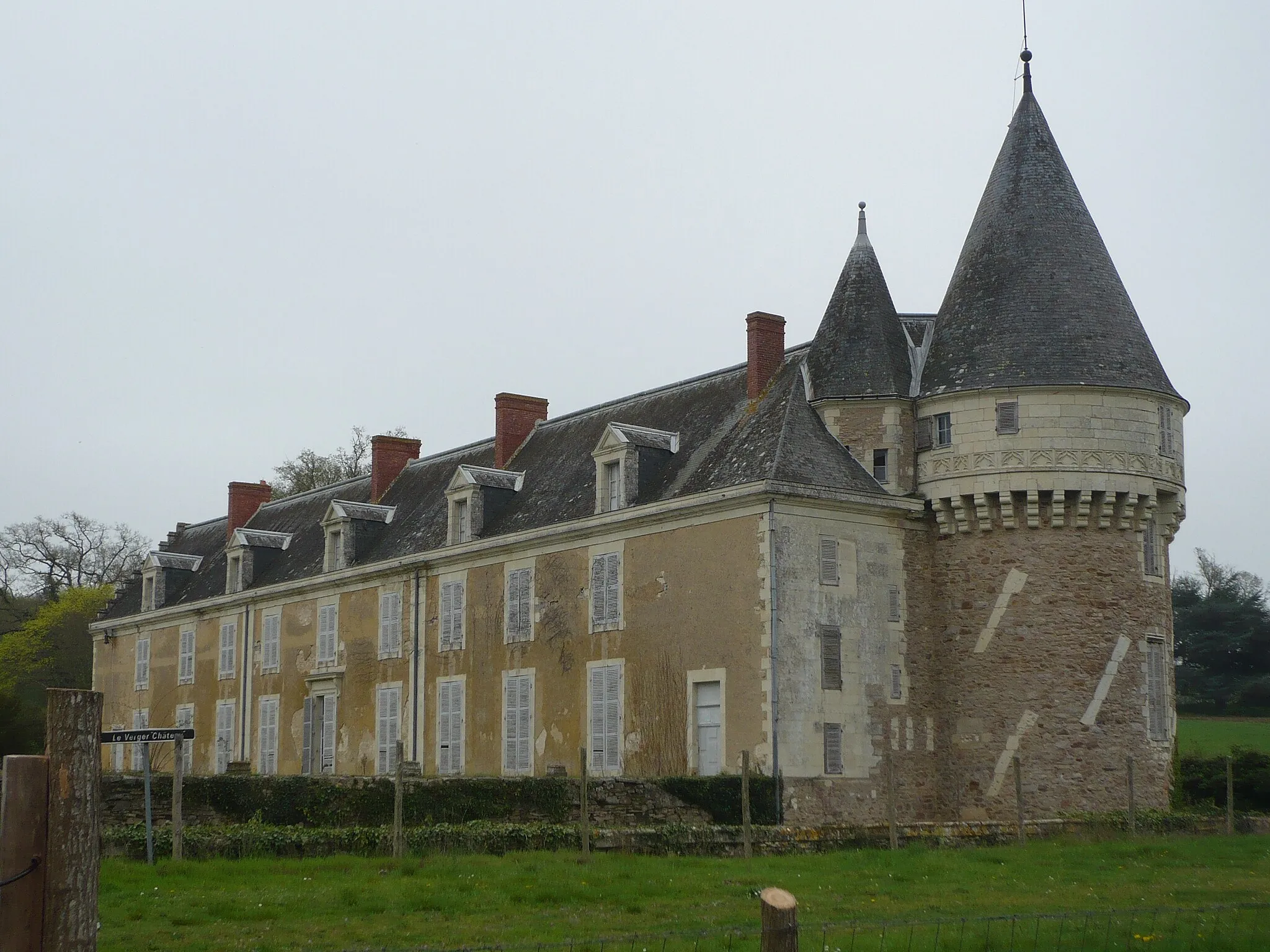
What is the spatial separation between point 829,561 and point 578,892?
13.0 metres

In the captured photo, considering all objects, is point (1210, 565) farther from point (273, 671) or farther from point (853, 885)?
point (853, 885)

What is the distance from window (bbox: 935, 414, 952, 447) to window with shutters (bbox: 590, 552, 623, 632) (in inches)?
255

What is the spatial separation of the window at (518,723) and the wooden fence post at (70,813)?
2384cm

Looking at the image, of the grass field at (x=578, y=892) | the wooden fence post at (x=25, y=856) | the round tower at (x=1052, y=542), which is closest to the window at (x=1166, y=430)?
the round tower at (x=1052, y=542)

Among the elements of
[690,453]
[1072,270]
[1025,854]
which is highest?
[1072,270]

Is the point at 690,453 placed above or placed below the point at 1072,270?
below

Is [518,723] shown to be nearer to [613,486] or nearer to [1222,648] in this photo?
[613,486]

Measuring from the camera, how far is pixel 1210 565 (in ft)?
240

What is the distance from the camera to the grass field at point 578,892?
13.0 m

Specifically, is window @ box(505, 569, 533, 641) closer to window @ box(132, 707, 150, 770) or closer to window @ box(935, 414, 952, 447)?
window @ box(935, 414, 952, 447)

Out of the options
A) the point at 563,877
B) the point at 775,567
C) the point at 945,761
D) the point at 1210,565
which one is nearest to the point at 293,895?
the point at 563,877

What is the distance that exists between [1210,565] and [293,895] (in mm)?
66010

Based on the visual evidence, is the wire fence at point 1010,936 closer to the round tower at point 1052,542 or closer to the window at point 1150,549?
the round tower at point 1052,542

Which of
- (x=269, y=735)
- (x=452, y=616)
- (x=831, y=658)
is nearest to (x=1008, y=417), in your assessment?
(x=831, y=658)
